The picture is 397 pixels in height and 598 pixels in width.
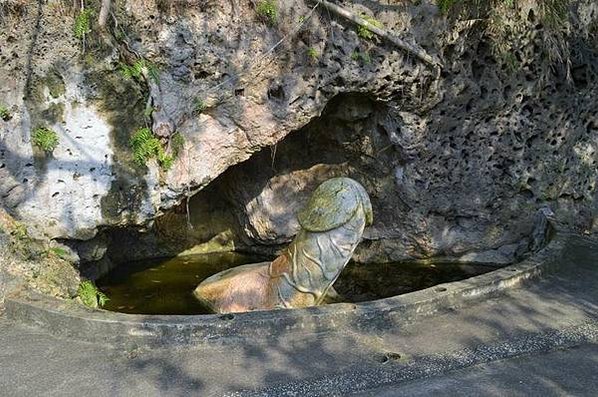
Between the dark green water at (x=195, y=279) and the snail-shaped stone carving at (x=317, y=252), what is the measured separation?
80cm

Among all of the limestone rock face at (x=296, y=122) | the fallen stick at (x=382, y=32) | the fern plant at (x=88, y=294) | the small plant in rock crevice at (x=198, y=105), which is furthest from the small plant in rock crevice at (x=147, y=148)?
the fallen stick at (x=382, y=32)

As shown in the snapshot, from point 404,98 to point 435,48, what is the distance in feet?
2.07

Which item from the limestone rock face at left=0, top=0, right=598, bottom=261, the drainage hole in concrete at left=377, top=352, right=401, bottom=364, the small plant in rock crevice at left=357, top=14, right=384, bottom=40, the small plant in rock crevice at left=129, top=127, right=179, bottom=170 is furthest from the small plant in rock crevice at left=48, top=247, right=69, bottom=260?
the small plant in rock crevice at left=357, top=14, right=384, bottom=40

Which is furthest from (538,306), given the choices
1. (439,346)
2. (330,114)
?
(330,114)

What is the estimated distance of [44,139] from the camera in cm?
559

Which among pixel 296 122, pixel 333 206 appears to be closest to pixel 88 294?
pixel 333 206

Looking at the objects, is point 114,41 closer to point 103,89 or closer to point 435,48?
point 103,89

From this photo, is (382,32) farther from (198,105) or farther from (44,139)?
(44,139)

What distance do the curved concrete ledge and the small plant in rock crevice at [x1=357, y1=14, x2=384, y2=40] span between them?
9.13ft

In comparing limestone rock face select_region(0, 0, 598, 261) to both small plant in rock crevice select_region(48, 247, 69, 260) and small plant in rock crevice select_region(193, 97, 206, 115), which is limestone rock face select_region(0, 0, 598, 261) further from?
small plant in rock crevice select_region(48, 247, 69, 260)

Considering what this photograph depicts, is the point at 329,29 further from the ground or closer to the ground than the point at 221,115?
further from the ground

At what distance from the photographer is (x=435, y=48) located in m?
6.86

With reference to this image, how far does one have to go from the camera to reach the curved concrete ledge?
14.5ft

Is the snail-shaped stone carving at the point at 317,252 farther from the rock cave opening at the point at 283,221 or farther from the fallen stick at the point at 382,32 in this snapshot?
the fallen stick at the point at 382,32
